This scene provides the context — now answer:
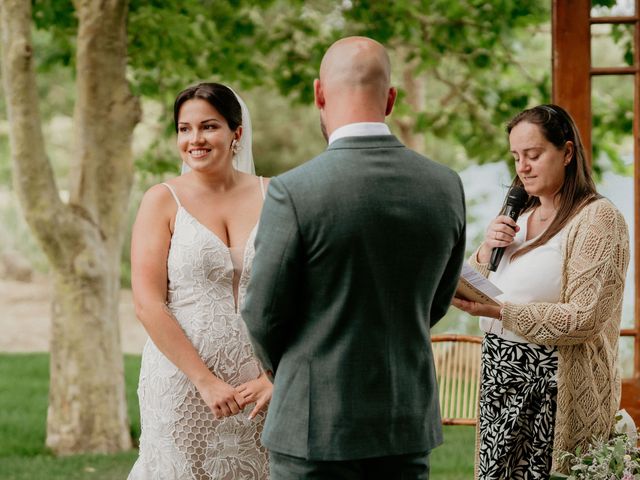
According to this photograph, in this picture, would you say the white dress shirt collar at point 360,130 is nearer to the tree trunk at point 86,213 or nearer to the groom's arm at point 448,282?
the groom's arm at point 448,282

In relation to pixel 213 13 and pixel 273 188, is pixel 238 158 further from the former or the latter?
pixel 213 13

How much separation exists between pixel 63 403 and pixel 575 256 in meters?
4.45

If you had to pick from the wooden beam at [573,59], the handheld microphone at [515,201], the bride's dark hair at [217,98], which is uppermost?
the wooden beam at [573,59]

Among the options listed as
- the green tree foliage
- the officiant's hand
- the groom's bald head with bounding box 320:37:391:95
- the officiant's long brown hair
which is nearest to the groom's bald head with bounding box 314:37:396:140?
the groom's bald head with bounding box 320:37:391:95

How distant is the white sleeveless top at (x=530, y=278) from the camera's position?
2.95m

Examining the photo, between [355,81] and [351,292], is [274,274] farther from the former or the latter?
[355,81]

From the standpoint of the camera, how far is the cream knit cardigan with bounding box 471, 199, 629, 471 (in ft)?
9.27

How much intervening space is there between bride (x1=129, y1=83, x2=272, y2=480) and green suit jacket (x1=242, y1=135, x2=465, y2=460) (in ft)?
2.17

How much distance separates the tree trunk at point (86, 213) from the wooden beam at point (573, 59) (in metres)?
3.18

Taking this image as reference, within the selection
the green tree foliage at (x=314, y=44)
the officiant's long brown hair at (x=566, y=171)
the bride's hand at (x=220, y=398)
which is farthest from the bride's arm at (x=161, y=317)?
the green tree foliage at (x=314, y=44)

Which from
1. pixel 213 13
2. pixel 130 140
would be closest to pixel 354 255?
pixel 130 140

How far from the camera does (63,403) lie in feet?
21.0

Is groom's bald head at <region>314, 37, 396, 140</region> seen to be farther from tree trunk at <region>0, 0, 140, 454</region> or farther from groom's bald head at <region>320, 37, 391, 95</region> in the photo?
tree trunk at <region>0, 0, 140, 454</region>

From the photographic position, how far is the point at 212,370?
111 inches
